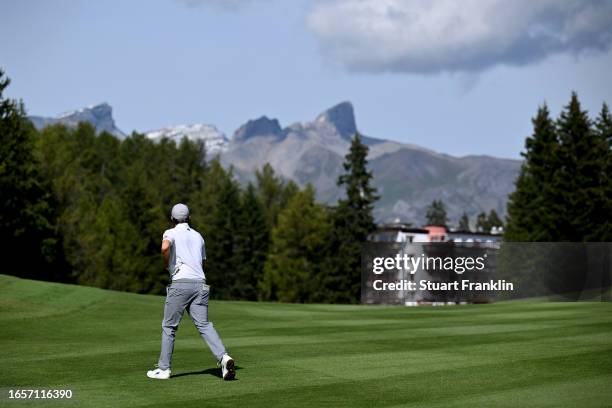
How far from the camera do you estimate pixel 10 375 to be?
11898 millimetres

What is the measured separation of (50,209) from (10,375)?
58600 millimetres

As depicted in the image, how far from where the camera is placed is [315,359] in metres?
14.4

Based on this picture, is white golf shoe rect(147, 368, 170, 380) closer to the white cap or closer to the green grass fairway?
the green grass fairway

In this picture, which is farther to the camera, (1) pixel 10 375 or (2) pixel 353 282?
(2) pixel 353 282

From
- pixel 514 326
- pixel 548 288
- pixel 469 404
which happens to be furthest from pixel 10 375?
pixel 548 288

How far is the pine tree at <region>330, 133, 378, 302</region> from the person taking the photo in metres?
82.6

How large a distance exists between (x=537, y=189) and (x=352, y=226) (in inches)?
739

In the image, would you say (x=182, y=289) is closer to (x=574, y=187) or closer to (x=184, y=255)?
(x=184, y=255)

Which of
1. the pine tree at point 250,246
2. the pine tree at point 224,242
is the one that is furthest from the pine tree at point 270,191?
the pine tree at point 224,242

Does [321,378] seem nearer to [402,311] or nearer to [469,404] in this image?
[469,404]

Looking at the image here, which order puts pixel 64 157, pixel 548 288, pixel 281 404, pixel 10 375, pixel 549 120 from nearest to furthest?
1. pixel 281 404
2. pixel 10 375
3. pixel 548 288
4. pixel 549 120
5. pixel 64 157

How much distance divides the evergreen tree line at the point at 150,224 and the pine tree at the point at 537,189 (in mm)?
14448

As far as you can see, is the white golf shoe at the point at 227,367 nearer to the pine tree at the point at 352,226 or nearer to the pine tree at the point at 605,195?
the pine tree at the point at 605,195

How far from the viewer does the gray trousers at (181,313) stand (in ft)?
38.8
